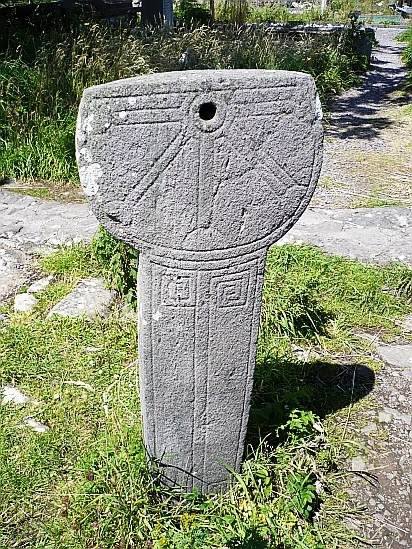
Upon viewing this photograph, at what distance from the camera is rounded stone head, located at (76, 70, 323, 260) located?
5.22ft

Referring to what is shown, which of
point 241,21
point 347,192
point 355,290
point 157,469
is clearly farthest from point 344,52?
point 157,469

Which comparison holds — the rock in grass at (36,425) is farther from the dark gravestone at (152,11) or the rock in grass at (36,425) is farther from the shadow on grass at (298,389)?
the dark gravestone at (152,11)

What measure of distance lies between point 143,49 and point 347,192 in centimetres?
348

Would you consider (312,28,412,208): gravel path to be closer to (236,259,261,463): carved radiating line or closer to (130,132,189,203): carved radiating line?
(236,259,261,463): carved radiating line

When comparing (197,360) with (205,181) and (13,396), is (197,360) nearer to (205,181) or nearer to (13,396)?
(205,181)

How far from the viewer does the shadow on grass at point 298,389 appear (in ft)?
8.41

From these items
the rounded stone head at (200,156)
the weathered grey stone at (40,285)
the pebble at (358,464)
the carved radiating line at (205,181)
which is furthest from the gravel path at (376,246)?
the weathered grey stone at (40,285)

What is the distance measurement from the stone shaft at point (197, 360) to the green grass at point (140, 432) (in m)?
0.14

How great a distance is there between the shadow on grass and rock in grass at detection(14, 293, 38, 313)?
1.55 metres

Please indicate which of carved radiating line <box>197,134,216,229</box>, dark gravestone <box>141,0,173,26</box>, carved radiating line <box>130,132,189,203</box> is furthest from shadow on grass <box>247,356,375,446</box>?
dark gravestone <box>141,0,173,26</box>

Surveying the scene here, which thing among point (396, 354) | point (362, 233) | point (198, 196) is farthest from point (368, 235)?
point (198, 196)

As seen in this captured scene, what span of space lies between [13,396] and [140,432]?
2.63ft

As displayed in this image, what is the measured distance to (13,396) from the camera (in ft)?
9.53

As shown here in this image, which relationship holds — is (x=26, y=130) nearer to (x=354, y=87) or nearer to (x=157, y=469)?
(x=157, y=469)
